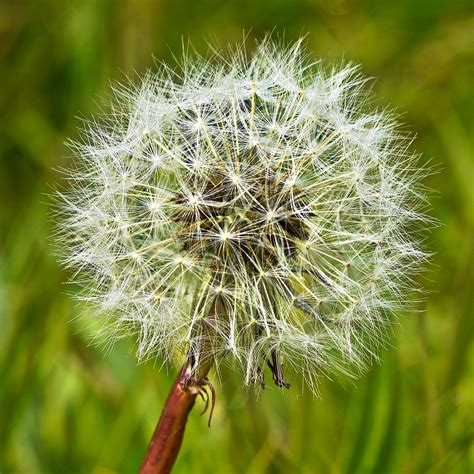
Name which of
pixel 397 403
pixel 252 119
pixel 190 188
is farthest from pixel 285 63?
pixel 397 403

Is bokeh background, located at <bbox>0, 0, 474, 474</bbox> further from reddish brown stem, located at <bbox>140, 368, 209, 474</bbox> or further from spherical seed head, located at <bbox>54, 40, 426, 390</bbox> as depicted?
reddish brown stem, located at <bbox>140, 368, 209, 474</bbox>

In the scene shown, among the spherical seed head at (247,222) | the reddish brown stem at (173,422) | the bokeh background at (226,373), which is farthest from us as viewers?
the bokeh background at (226,373)

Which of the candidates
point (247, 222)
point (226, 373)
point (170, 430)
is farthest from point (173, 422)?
point (226, 373)

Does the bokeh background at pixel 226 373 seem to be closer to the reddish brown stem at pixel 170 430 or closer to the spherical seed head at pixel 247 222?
the spherical seed head at pixel 247 222

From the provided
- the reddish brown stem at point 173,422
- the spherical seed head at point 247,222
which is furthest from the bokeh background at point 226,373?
the reddish brown stem at point 173,422

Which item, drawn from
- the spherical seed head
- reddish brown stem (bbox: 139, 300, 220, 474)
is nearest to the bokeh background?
the spherical seed head
